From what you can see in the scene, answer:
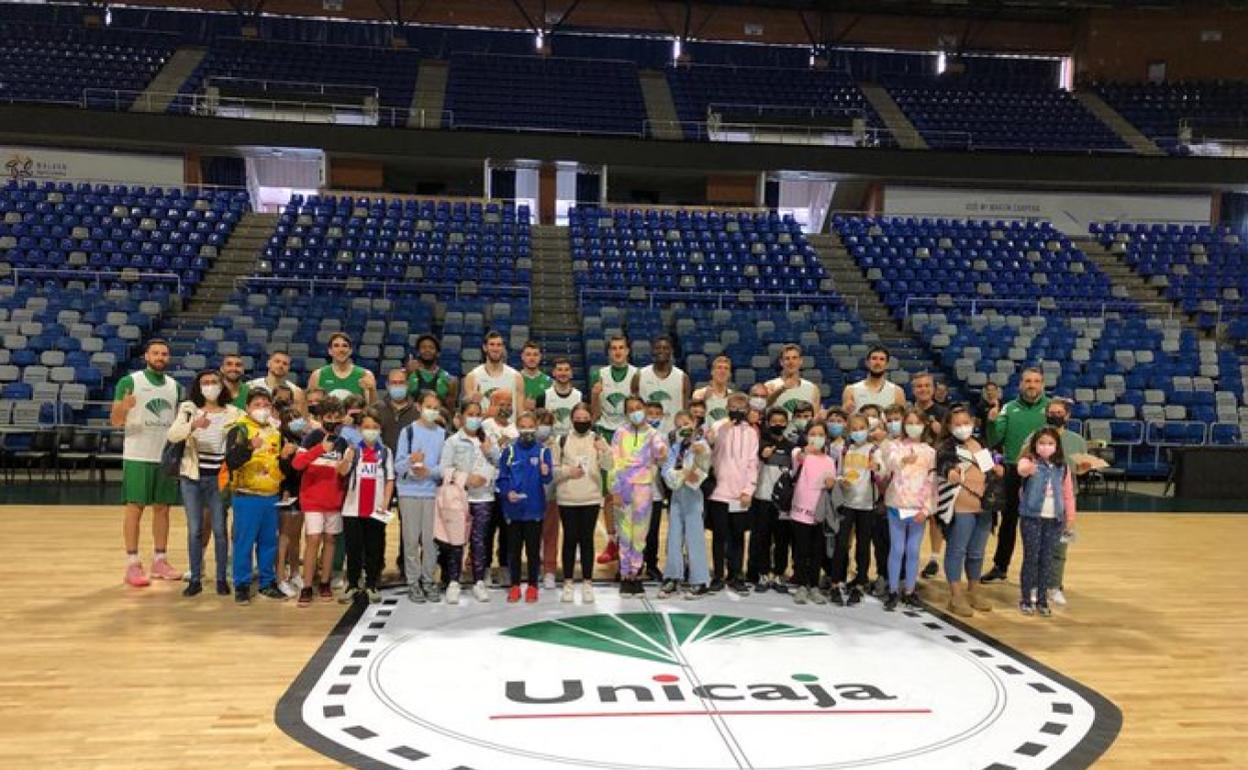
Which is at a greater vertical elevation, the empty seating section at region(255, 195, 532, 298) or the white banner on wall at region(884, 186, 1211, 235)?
the white banner on wall at region(884, 186, 1211, 235)

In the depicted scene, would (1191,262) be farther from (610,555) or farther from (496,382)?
(496,382)

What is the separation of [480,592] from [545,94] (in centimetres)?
2013

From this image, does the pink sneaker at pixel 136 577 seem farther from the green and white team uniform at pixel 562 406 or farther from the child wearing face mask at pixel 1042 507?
the child wearing face mask at pixel 1042 507

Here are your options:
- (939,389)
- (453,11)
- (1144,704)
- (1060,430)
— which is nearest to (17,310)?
(939,389)

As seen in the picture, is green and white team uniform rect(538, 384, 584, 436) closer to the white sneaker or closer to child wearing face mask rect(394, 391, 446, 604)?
child wearing face mask rect(394, 391, 446, 604)

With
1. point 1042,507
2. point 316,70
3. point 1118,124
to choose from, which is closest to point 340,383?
point 1042,507

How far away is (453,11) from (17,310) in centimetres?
1785

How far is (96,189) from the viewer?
18.1 metres

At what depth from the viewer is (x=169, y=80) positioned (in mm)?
22625

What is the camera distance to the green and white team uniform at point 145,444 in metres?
6.41

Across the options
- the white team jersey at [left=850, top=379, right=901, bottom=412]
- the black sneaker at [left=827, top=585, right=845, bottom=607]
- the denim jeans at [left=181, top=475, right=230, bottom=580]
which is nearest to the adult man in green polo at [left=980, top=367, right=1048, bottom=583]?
the white team jersey at [left=850, top=379, right=901, bottom=412]

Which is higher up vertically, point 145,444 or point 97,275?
point 97,275

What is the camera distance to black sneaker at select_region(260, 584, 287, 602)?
627 cm

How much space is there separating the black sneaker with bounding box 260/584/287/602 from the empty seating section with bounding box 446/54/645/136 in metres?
16.6
